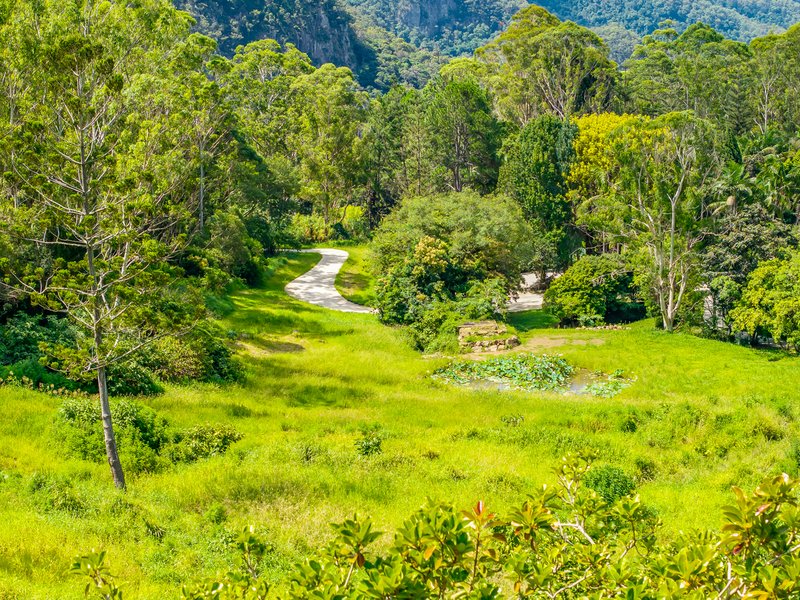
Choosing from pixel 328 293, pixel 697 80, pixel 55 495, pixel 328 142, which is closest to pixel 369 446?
pixel 55 495

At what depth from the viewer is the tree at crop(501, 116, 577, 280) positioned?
40.7 meters

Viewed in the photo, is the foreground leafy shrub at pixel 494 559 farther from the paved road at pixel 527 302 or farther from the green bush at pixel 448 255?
the paved road at pixel 527 302

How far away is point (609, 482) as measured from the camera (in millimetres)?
11305

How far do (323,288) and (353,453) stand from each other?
26.4 metres

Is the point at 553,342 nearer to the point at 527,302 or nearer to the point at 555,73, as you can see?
the point at 527,302

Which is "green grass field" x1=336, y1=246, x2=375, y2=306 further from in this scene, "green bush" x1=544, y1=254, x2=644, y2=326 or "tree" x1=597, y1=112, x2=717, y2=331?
"tree" x1=597, y1=112, x2=717, y2=331

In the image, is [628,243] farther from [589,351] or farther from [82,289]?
[82,289]

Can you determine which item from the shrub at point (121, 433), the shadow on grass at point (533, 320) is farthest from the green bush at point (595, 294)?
the shrub at point (121, 433)

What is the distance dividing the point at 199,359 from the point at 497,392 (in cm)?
965

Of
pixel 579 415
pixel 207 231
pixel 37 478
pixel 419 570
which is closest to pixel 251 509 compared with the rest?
pixel 37 478

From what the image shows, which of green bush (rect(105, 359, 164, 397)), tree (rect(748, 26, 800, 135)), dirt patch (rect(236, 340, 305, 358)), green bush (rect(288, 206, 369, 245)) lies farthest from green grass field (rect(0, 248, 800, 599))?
tree (rect(748, 26, 800, 135))

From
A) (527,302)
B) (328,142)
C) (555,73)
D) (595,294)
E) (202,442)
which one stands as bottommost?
(527,302)

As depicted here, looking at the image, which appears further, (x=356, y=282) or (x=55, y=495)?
(x=356, y=282)

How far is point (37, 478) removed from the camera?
10227 mm
